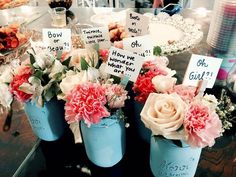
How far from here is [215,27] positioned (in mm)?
793

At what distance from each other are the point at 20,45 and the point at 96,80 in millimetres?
690

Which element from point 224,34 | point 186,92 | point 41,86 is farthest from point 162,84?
point 224,34

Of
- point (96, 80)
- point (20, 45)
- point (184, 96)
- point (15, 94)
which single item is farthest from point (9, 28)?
point (184, 96)

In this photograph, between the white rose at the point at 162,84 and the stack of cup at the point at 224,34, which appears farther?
the stack of cup at the point at 224,34

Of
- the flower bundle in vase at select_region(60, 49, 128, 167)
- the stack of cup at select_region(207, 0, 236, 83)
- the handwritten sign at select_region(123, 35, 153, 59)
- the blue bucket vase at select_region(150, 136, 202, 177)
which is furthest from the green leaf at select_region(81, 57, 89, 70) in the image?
the stack of cup at select_region(207, 0, 236, 83)

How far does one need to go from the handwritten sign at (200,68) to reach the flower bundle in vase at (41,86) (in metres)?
0.29

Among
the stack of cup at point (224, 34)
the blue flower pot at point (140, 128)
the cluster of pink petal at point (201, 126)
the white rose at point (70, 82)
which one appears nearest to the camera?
the cluster of pink petal at point (201, 126)

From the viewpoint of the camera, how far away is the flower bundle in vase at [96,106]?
0.47 metres

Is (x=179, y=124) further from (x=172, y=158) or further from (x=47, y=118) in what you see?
(x=47, y=118)

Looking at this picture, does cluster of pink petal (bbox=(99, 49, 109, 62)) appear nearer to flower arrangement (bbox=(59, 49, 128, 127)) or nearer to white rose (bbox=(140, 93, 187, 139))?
flower arrangement (bbox=(59, 49, 128, 127))

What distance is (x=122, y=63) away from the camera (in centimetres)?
53

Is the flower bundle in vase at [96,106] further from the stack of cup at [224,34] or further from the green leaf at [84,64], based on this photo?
the stack of cup at [224,34]

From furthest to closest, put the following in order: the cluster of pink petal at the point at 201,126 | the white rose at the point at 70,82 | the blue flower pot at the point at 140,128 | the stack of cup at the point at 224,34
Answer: the stack of cup at the point at 224,34
the blue flower pot at the point at 140,128
the white rose at the point at 70,82
the cluster of pink petal at the point at 201,126

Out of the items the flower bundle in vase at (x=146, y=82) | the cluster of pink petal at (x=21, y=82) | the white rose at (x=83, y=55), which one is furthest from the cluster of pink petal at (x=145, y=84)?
the cluster of pink petal at (x=21, y=82)
